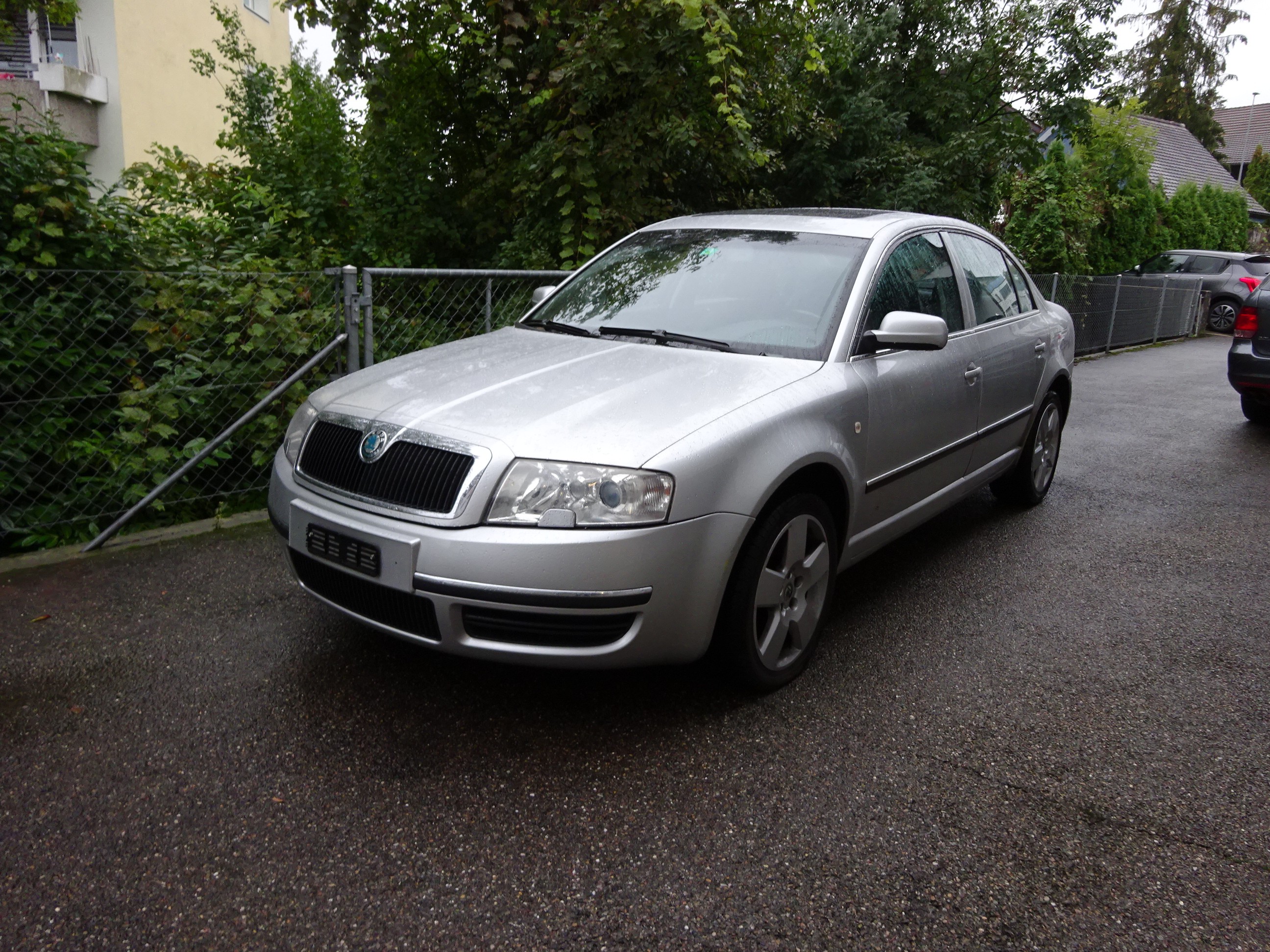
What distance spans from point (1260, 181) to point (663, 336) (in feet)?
181

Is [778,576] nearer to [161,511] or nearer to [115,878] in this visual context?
[115,878]

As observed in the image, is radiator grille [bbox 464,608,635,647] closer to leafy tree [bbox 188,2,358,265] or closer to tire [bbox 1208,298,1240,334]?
leafy tree [bbox 188,2,358,265]

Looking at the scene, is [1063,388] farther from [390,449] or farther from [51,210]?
[51,210]

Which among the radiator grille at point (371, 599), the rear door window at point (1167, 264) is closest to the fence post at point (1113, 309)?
the rear door window at point (1167, 264)

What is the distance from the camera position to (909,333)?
355cm

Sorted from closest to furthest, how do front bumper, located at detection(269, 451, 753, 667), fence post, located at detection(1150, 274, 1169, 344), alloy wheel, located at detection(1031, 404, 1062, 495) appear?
1. front bumper, located at detection(269, 451, 753, 667)
2. alloy wheel, located at detection(1031, 404, 1062, 495)
3. fence post, located at detection(1150, 274, 1169, 344)

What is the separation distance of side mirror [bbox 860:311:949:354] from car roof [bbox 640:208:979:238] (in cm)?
60

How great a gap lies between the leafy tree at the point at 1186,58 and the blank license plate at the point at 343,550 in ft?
183

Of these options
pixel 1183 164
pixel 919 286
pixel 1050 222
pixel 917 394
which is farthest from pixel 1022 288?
pixel 1183 164

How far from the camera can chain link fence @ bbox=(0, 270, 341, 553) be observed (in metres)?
4.40

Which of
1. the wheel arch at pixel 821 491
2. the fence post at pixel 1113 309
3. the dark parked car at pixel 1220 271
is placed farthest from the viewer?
the dark parked car at pixel 1220 271

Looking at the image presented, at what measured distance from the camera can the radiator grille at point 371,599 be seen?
9.43ft

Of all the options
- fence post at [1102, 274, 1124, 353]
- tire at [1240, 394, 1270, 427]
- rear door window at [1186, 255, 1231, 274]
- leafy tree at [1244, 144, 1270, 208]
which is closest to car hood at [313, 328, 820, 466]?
tire at [1240, 394, 1270, 427]

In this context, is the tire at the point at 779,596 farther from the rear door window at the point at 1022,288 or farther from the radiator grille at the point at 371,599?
the rear door window at the point at 1022,288
